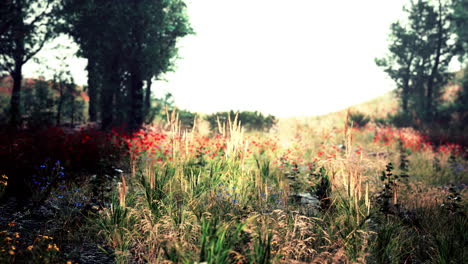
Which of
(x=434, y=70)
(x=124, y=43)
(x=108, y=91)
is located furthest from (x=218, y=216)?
(x=434, y=70)

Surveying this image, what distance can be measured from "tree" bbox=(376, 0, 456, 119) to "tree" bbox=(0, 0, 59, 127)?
19763 mm

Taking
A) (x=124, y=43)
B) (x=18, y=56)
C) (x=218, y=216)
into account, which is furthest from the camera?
(x=18, y=56)

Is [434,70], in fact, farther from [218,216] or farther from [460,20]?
[218,216]

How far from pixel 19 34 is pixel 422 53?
21.6 meters

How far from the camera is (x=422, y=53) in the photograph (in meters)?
19.3

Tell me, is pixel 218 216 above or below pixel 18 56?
below

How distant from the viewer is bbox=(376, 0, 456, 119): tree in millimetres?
18969

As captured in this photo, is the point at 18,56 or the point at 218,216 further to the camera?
the point at 18,56

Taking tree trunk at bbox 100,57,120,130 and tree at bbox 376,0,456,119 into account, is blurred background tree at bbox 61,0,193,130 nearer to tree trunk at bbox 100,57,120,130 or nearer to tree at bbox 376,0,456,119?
tree trunk at bbox 100,57,120,130

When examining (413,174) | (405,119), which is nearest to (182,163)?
(413,174)

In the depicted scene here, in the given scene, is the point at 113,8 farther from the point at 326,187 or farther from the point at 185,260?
the point at 185,260

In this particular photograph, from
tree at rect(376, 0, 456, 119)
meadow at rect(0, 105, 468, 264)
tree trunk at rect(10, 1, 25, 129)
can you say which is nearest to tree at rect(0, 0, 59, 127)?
tree trunk at rect(10, 1, 25, 129)

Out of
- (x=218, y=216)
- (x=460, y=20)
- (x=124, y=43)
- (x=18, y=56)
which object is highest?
(x=460, y=20)

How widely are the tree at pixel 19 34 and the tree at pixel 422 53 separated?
19763 mm
